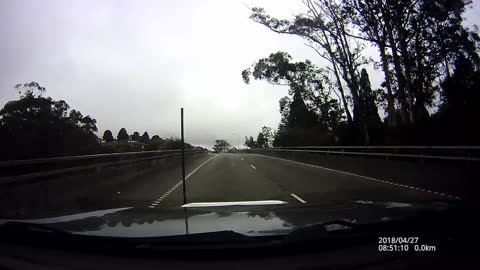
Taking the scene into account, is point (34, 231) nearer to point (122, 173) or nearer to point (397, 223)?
point (397, 223)

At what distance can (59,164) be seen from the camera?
15141mm

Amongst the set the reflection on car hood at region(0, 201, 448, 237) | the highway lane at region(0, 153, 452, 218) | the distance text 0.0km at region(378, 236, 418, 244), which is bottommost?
the highway lane at region(0, 153, 452, 218)

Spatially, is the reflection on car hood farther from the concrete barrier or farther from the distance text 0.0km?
the concrete barrier

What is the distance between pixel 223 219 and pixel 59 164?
12.7 meters

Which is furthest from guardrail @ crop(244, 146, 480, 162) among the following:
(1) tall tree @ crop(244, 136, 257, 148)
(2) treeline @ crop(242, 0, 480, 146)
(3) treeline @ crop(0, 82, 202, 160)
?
(1) tall tree @ crop(244, 136, 257, 148)

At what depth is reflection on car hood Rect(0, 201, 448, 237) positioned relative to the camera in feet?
11.6

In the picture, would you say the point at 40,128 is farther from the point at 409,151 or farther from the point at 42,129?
the point at 409,151

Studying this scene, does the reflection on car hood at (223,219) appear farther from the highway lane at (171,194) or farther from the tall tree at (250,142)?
the tall tree at (250,142)

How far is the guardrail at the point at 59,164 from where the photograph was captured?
9.22 metres

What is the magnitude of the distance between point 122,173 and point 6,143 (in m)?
7.15

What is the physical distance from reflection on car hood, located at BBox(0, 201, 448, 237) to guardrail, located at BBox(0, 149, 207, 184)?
17.8 ft

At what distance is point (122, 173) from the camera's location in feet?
57.3

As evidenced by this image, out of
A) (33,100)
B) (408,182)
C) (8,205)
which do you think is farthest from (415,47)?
(8,205)

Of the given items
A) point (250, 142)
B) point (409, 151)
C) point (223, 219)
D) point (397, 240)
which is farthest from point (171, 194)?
point (250, 142)
